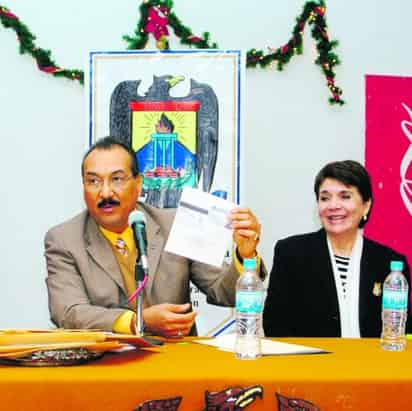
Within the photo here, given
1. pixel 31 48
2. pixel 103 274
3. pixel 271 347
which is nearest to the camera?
pixel 271 347

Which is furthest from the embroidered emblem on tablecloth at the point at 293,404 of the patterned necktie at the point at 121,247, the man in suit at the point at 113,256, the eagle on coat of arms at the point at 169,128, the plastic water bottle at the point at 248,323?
the eagle on coat of arms at the point at 169,128

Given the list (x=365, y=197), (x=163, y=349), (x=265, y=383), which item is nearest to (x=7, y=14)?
(x=365, y=197)

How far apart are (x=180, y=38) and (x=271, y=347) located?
2.37m

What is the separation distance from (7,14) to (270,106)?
1.57 m

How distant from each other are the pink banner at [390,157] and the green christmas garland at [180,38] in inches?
10.4

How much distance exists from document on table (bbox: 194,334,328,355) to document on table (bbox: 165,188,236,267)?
0.91ft

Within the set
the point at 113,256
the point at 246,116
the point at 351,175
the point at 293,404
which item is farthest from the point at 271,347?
the point at 246,116

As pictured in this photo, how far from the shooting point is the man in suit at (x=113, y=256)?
7.55ft

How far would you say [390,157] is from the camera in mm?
3889

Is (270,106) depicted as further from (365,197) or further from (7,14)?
(7,14)

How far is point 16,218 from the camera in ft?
12.7

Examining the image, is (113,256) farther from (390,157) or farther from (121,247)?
(390,157)

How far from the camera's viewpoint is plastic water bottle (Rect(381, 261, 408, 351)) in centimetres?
199

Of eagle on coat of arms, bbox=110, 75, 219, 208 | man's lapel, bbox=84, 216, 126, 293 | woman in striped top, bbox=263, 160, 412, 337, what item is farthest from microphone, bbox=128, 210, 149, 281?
eagle on coat of arms, bbox=110, 75, 219, 208
